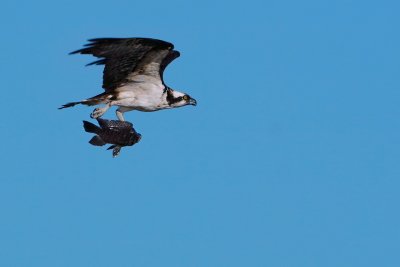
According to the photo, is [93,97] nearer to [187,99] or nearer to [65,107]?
[65,107]

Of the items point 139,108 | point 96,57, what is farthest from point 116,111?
point 96,57

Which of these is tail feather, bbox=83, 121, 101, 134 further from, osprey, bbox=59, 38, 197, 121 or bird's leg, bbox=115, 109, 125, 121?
bird's leg, bbox=115, 109, 125, 121

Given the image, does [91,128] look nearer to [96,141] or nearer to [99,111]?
[96,141]

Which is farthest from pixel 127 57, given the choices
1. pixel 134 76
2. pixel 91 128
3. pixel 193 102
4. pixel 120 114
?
pixel 193 102

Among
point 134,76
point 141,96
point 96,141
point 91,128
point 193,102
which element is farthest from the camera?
point 193,102

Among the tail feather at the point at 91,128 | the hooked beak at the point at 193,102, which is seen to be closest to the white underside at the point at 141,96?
the hooked beak at the point at 193,102

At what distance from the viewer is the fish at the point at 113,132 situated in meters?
30.3

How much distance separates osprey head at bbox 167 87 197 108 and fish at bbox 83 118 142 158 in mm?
3544

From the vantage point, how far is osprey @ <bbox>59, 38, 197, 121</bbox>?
31516 mm

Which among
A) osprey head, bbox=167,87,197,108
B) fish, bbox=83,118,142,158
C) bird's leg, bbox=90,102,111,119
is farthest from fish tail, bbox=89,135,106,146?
osprey head, bbox=167,87,197,108

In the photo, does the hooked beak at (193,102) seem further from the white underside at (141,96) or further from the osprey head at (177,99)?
the white underside at (141,96)

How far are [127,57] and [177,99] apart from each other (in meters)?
2.95

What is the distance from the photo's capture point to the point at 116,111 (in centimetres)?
3388

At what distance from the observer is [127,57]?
3234 cm
